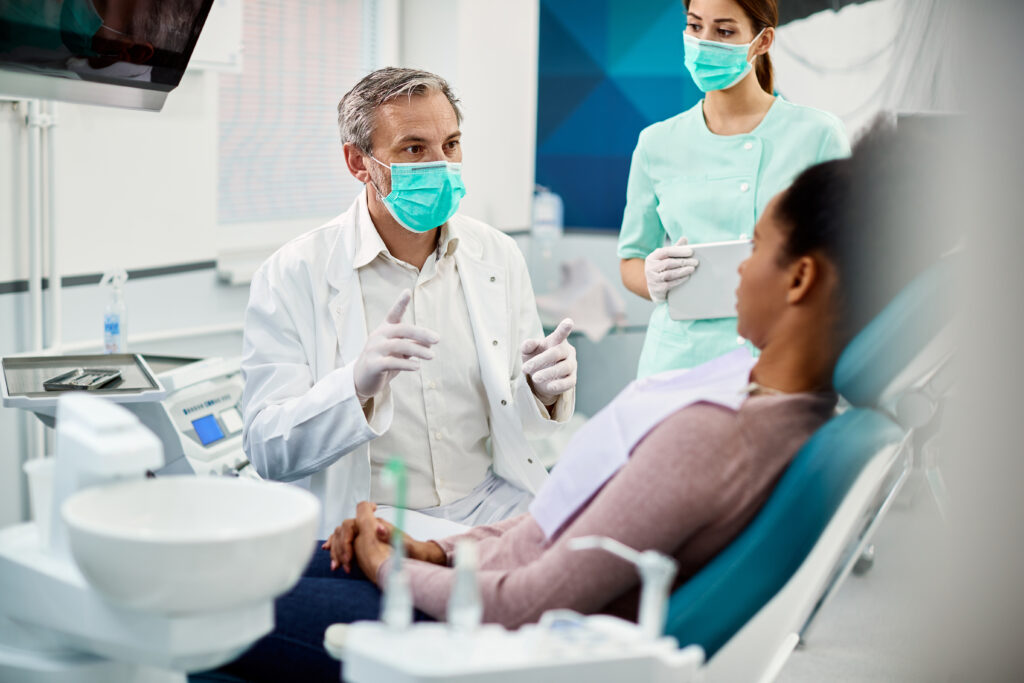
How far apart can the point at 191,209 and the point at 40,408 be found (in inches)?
51.9


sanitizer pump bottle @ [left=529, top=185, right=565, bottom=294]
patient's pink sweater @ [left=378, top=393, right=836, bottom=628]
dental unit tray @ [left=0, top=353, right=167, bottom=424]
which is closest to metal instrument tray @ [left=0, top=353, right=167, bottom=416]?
dental unit tray @ [left=0, top=353, right=167, bottom=424]

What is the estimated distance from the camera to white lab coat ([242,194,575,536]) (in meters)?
1.88

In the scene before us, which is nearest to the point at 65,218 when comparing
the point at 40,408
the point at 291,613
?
the point at 40,408

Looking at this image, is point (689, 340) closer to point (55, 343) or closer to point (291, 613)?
point (291, 613)

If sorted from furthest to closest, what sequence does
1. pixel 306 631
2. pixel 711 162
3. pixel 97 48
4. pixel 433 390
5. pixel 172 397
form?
pixel 172 397, pixel 433 390, pixel 711 162, pixel 97 48, pixel 306 631

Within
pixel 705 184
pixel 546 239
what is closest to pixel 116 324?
pixel 705 184

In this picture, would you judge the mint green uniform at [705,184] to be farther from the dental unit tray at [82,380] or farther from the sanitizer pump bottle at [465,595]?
the dental unit tray at [82,380]

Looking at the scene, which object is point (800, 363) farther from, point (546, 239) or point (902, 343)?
point (546, 239)

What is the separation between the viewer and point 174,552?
106 centimetres

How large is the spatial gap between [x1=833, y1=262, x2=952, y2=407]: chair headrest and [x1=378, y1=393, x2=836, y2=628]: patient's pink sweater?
2.1 inches

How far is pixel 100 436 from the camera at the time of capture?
121 cm

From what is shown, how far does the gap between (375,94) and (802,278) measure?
1.12m

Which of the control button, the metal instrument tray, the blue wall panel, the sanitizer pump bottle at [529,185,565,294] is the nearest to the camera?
the metal instrument tray

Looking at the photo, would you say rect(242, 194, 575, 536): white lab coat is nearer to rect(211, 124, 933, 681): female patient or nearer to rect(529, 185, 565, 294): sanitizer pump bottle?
rect(211, 124, 933, 681): female patient
